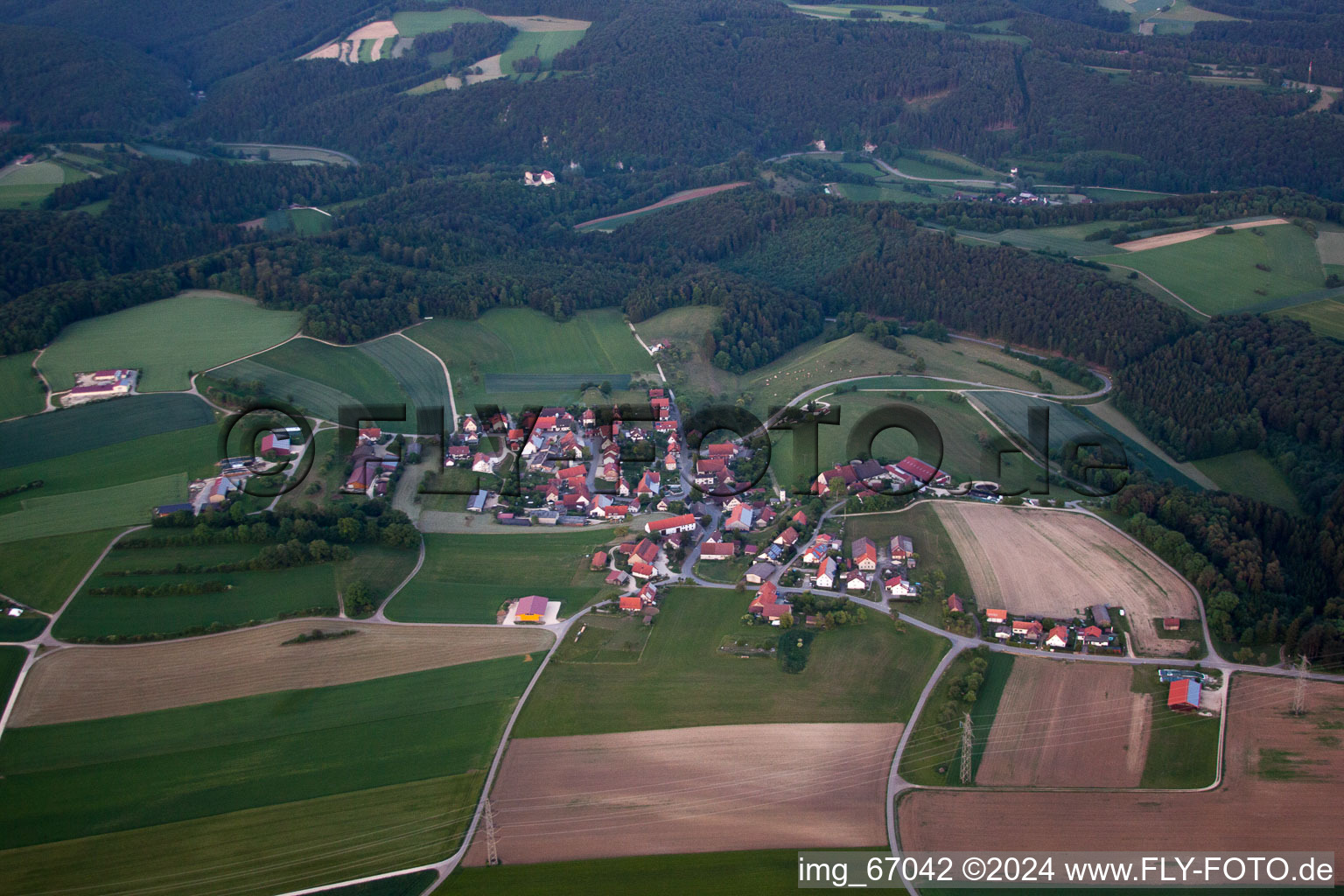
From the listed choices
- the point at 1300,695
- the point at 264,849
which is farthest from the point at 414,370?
the point at 1300,695

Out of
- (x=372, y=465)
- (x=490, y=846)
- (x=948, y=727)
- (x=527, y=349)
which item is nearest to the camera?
(x=490, y=846)

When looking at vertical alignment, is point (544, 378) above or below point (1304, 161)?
below

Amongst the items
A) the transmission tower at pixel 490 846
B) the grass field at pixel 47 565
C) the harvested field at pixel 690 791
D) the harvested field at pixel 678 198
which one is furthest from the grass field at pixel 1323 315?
the grass field at pixel 47 565

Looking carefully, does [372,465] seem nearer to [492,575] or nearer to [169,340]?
[492,575]

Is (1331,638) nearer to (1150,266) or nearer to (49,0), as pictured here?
(1150,266)

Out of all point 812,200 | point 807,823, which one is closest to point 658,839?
point 807,823

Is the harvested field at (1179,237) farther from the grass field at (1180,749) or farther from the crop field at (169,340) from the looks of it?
the crop field at (169,340)
